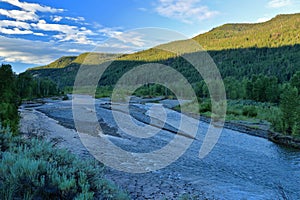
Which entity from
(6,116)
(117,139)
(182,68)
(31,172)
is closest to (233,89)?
(117,139)

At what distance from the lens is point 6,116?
18.7 metres

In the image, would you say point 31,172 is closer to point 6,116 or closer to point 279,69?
point 6,116

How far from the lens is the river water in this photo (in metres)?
11.1

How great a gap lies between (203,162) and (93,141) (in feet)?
28.9

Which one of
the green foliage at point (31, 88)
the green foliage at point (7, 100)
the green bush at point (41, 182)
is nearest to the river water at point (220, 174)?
the green bush at point (41, 182)

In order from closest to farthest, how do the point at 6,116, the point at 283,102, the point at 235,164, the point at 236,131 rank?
the point at 235,164, the point at 6,116, the point at 283,102, the point at 236,131

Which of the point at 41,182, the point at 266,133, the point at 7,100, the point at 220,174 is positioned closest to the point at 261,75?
the point at 266,133

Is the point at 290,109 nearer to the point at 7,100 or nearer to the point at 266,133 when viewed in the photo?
the point at 266,133

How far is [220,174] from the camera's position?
14172 mm

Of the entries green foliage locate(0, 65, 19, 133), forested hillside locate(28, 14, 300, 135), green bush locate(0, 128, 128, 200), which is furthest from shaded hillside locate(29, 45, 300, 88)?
green bush locate(0, 128, 128, 200)

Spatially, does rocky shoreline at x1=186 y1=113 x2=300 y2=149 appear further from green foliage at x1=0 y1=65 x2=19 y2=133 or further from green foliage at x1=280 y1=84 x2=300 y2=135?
green foliage at x1=0 y1=65 x2=19 y2=133

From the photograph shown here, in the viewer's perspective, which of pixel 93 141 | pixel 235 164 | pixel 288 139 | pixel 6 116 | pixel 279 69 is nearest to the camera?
pixel 235 164

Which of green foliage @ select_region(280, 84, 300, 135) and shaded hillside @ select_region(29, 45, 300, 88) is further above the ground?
shaded hillside @ select_region(29, 45, 300, 88)

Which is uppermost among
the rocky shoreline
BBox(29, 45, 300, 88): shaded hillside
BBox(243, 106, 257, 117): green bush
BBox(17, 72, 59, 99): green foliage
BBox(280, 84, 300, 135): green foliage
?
BBox(29, 45, 300, 88): shaded hillside
